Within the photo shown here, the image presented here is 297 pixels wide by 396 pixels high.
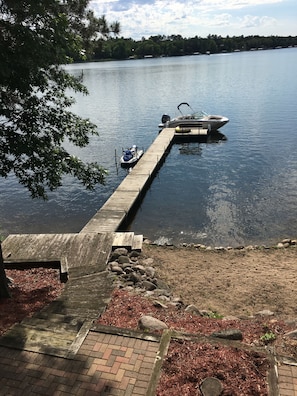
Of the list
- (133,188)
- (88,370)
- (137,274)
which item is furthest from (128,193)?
(88,370)

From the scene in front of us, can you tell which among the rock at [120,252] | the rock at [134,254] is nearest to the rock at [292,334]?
the rock at [120,252]

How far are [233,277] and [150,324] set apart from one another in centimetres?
586

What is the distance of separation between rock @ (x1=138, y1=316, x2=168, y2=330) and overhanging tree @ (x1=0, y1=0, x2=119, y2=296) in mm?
3382

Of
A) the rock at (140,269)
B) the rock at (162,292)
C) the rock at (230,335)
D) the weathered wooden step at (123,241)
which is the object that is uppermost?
the rock at (230,335)

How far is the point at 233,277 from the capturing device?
37.7 feet

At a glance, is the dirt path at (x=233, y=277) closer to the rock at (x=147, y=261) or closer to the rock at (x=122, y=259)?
the rock at (x=147, y=261)

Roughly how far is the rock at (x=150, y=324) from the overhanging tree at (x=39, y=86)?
3.38 metres

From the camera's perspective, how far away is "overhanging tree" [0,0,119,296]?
5.61 metres

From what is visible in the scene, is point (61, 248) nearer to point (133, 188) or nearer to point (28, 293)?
point (28, 293)

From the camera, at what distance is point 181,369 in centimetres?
496

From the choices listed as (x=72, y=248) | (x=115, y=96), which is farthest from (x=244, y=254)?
(x=115, y=96)

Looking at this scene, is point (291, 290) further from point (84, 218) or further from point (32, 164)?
point (84, 218)

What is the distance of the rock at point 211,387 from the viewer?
14.8 ft

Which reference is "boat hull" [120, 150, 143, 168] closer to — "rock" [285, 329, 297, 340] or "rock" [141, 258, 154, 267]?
"rock" [141, 258, 154, 267]
